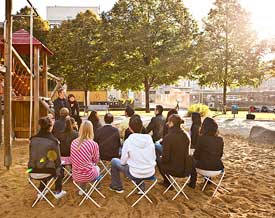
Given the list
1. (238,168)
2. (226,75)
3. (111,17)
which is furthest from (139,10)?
(238,168)

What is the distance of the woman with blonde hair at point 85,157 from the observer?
16.6 feet

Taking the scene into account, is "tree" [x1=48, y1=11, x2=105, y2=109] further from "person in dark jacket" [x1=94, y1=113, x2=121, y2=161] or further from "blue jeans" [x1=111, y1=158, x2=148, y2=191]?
"blue jeans" [x1=111, y1=158, x2=148, y2=191]

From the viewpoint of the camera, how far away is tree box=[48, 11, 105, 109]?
30609mm

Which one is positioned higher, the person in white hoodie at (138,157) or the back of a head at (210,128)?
the back of a head at (210,128)

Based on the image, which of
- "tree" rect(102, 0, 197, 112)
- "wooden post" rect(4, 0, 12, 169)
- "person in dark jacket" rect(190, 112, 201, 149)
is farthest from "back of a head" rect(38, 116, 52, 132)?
"tree" rect(102, 0, 197, 112)

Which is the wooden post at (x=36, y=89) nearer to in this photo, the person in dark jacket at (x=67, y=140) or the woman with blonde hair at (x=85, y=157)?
the person in dark jacket at (x=67, y=140)

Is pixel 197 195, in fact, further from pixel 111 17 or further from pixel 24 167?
pixel 111 17

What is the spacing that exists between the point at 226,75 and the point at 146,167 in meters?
24.6

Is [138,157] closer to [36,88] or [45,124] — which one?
[45,124]

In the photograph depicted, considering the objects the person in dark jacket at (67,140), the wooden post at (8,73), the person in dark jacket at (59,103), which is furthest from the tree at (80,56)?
the person in dark jacket at (67,140)

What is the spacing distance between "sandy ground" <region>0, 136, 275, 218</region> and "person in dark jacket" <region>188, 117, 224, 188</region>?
0.53 m

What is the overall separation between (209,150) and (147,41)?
75.6ft

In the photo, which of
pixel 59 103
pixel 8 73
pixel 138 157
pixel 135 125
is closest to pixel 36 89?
pixel 59 103

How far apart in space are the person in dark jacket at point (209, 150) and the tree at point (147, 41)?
21168 millimetres
